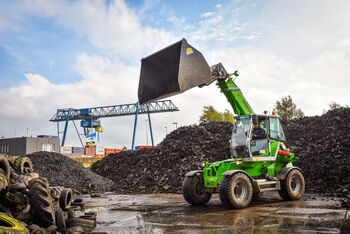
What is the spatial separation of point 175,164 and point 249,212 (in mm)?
10244

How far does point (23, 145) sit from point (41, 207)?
41601 mm

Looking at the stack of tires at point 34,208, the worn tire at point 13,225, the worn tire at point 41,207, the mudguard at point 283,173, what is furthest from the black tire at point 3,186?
the mudguard at point 283,173

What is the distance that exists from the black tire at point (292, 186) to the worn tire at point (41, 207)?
7487 millimetres

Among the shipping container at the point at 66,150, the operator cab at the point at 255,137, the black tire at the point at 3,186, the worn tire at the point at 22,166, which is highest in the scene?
the shipping container at the point at 66,150

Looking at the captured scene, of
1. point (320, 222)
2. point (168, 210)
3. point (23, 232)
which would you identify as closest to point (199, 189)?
point (168, 210)

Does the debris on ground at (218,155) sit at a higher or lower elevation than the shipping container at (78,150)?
lower

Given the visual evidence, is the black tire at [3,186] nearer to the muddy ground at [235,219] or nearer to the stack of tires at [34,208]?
the stack of tires at [34,208]

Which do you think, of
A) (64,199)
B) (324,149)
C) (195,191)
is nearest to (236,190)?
(195,191)

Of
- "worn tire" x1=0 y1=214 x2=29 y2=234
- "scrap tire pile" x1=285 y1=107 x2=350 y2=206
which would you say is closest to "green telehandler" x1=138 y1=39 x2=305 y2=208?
"scrap tire pile" x1=285 y1=107 x2=350 y2=206

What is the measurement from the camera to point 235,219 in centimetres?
812

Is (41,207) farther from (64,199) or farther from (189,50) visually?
(189,50)

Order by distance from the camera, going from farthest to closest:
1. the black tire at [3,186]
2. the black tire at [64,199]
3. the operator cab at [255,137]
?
1. the operator cab at [255,137]
2. the black tire at [64,199]
3. the black tire at [3,186]

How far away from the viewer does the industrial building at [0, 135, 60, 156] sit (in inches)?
1747

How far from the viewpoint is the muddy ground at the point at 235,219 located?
23.0ft
